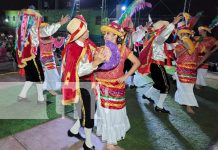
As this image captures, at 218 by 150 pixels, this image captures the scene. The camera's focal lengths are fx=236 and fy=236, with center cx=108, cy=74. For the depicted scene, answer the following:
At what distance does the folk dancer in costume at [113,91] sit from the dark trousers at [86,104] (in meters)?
0.19

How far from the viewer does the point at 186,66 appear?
489 cm

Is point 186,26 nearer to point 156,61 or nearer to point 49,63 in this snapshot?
point 156,61

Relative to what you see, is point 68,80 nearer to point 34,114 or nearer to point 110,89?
point 110,89

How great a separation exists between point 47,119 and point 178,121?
8.27ft

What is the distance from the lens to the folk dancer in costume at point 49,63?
5.50 m

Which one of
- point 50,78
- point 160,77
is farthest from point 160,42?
point 50,78

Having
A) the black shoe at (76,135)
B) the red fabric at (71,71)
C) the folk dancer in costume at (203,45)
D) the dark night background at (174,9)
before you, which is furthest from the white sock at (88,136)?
the dark night background at (174,9)

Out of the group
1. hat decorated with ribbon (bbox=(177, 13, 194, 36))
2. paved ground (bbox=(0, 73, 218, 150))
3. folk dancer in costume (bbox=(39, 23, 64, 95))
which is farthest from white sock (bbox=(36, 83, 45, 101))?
hat decorated with ribbon (bbox=(177, 13, 194, 36))

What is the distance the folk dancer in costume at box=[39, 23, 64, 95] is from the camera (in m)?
5.50

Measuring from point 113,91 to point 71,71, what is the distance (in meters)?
0.72

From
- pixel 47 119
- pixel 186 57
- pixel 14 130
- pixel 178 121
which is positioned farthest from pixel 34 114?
pixel 186 57

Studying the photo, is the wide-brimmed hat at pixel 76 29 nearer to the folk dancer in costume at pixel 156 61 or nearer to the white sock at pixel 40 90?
the folk dancer in costume at pixel 156 61

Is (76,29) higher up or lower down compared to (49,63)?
higher up

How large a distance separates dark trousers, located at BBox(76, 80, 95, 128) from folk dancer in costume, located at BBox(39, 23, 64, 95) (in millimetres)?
2685
